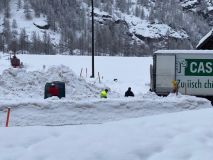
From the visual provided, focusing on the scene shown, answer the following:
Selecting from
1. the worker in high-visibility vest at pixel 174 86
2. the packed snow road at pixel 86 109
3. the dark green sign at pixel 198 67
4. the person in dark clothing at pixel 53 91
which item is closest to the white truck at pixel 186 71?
the dark green sign at pixel 198 67

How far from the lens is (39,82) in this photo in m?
26.3

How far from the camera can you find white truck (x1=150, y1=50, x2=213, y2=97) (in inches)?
1013

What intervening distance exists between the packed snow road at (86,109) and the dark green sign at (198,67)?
7.50 meters

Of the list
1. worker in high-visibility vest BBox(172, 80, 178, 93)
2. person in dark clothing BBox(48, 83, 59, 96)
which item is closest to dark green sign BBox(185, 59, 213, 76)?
worker in high-visibility vest BBox(172, 80, 178, 93)

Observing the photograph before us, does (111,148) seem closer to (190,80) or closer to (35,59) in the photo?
(190,80)

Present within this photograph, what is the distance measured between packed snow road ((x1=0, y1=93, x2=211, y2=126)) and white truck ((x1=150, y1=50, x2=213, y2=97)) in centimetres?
741

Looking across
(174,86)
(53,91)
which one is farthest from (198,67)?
(53,91)

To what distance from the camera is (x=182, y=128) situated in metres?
6.57

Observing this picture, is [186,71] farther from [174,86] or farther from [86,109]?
[86,109]

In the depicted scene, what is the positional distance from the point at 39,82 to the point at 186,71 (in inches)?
293

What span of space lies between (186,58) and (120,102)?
355 inches

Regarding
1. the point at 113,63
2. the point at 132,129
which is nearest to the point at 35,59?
the point at 113,63

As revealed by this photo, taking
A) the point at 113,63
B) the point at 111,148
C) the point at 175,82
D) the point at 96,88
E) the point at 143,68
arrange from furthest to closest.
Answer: the point at 113,63, the point at 143,68, the point at 96,88, the point at 175,82, the point at 111,148

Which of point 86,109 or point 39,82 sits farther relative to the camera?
point 39,82
